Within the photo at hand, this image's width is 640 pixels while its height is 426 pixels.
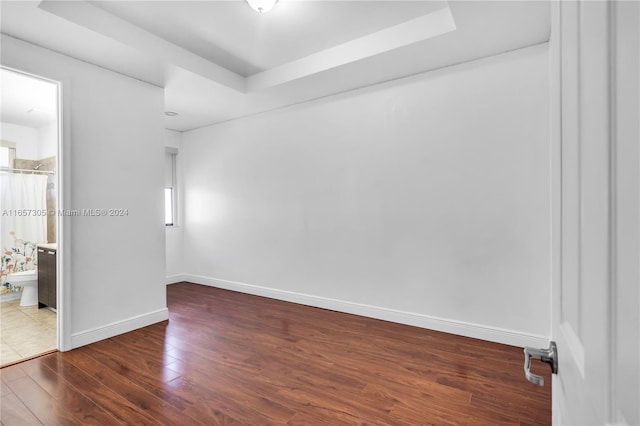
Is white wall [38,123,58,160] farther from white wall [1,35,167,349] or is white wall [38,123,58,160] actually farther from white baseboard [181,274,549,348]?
white baseboard [181,274,549,348]

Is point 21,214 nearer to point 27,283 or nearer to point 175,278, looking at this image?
point 27,283

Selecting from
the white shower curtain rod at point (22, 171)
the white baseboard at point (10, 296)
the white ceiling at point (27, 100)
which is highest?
the white ceiling at point (27, 100)

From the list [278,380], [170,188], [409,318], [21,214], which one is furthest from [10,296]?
[409,318]

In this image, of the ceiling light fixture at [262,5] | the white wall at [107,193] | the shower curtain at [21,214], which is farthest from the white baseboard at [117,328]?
the ceiling light fixture at [262,5]

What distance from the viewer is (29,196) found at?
3154mm

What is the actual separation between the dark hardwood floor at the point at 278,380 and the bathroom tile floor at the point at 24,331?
0.24 m

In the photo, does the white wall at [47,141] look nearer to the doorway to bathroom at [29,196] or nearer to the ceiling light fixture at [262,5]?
the doorway to bathroom at [29,196]

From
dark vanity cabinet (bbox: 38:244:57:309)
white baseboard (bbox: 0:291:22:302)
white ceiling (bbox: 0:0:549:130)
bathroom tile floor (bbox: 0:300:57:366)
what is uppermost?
white ceiling (bbox: 0:0:549:130)

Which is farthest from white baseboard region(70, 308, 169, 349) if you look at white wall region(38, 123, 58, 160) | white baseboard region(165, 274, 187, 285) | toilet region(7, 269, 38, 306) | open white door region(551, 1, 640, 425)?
open white door region(551, 1, 640, 425)

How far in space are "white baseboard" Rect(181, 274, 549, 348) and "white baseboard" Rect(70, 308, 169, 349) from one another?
1365 mm

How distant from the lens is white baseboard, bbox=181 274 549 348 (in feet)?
9.69

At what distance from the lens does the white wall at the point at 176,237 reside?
5531 millimetres

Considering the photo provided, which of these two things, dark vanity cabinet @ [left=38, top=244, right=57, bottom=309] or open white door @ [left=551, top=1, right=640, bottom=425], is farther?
dark vanity cabinet @ [left=38, top=244, right=57, bottom=309]

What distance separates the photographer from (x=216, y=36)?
121 inches
